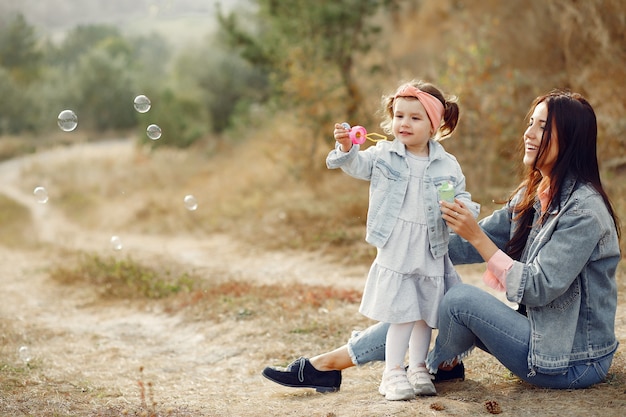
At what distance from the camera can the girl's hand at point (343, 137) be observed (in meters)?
3.04

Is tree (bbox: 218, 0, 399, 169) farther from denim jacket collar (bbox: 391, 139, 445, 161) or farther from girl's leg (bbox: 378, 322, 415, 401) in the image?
girl's leg (bbox: 378, 322, 415, 401)

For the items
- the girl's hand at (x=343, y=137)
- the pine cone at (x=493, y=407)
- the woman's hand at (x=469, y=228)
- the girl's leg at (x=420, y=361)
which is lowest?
the pine cone at (x=493, y=407)

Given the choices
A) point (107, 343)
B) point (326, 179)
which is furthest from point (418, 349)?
point (326, 179)

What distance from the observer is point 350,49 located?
13742mm

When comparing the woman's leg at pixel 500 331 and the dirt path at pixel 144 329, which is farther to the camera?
the dirt path at pixel 144 329

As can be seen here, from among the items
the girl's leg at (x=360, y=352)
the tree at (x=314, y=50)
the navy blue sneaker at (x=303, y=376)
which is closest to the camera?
the girl's leg at (x=360, y=352)

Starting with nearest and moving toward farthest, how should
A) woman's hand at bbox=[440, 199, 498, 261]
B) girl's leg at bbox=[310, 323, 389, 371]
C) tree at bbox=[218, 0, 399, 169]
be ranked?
woman's hand at bbox=[440, 199, 498, 261] < girl's leg at bbox=[310, 323, 389, 371] < tree at bbox=[218, 0, 399, 169]

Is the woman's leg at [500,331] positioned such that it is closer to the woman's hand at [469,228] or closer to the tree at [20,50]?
the woman's hand at [469,228]

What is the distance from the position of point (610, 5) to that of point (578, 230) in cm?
709

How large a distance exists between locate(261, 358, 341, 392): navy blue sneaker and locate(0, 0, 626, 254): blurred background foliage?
1303mm

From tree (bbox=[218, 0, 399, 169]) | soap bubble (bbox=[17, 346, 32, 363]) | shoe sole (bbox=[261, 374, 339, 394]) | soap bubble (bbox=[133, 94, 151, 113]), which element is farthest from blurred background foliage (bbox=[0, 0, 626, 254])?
soap bubble (bbox=[17, 346, 32, 363])

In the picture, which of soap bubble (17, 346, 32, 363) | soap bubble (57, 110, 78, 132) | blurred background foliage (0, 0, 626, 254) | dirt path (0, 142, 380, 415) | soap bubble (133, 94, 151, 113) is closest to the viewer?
dirt path (0, 142, 380, 415)

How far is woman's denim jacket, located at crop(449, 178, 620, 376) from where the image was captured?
112 inches

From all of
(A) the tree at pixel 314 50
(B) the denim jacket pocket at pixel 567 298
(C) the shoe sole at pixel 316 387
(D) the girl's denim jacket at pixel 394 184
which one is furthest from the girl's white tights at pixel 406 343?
(A) the tree at pixel 314 50
